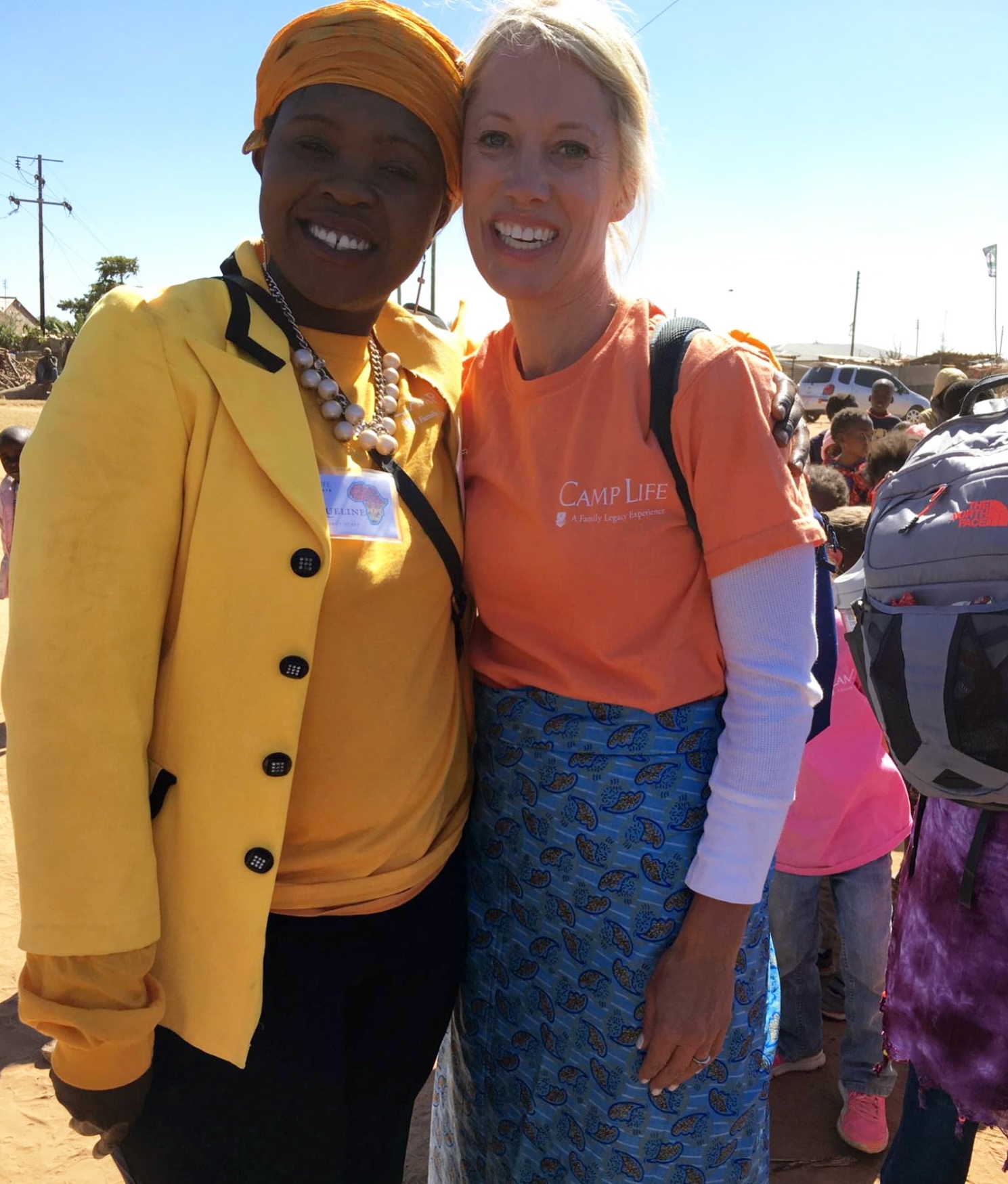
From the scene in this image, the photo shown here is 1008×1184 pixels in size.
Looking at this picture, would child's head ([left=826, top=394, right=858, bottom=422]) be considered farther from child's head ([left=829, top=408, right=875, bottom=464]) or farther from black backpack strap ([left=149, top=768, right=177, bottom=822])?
black backpack strap ([left=149, top=768, right=177, bottom=822])

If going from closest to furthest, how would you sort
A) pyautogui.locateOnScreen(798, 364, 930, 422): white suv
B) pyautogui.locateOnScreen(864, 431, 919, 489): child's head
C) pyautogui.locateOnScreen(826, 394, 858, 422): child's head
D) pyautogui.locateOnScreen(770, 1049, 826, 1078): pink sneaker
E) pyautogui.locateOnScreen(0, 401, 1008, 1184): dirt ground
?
pyautogui.locateOnScreen(0, 401, 1008, 1184): dirt ground
pyautogui.locateOnScreen(770, 1049, 826, 1078): pink sneaker
pyautogui.locateOnScreen(864, 431, 919, 489): child's head
pyautogui.locateOnScreen(826, 394, 858, 422): child's head
pyautogui.locateOnScreen(798, 364, 930, 422): white suv

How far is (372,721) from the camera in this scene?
1580mm

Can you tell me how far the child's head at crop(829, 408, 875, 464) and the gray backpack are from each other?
5.61m

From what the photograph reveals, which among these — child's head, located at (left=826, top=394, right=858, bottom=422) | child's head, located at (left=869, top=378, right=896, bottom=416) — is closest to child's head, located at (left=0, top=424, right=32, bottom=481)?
child's head, located at (left=826, top=394, right=858, bottom=422)

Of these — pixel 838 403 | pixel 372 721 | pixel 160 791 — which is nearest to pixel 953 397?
pixel 372 721

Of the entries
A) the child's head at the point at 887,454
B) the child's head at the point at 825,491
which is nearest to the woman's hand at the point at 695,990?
the child's head at the point at 825,491

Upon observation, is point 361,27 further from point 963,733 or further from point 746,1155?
point 746,1155

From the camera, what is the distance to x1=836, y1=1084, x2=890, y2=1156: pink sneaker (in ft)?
9.73

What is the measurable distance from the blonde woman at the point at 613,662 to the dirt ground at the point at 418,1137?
1576 millimetres

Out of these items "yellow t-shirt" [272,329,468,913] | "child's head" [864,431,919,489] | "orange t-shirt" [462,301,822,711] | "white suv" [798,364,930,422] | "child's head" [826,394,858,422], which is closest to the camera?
"orange t-shirt" [462,301,822,711]

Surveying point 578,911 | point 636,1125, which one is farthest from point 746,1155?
point 578,911

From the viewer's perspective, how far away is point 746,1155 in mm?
1633

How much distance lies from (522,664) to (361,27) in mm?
1114

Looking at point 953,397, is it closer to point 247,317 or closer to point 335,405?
point 335,405
